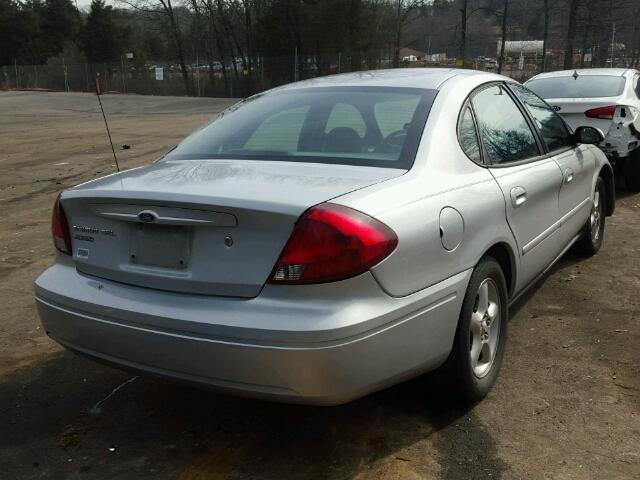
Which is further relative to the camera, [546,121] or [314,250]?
[546,121]

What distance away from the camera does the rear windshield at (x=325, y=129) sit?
2971mm

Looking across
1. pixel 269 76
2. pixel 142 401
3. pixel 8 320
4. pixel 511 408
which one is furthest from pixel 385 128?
pixel 269 76

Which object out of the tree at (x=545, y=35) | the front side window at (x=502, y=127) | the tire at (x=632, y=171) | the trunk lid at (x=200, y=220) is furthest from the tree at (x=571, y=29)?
the trunk lid at (x=200, y=220)

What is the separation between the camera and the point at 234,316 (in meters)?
2.35

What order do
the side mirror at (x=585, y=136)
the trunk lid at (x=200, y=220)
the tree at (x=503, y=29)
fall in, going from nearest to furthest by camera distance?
the trunk lid at (x=200, y=220) < the side mirror at (x=585, y=136) < the tree at (x=503, y=29)

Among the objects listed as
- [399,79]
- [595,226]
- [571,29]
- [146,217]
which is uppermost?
[571,29]

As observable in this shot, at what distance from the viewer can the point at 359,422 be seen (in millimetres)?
3023

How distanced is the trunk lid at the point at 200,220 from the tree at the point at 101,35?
230ft

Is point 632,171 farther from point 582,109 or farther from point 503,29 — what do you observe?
point 503,29

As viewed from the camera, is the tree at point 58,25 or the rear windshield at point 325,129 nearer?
the rear windshield at point 325,129

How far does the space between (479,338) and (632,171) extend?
19.6ft

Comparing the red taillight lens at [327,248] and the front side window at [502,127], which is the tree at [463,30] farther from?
the red taillight lens at [327,248]

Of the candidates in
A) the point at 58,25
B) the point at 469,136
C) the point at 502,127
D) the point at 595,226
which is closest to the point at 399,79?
the point at 469,136

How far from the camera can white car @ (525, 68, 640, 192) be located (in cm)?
755
